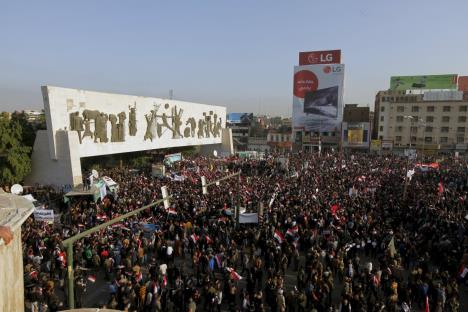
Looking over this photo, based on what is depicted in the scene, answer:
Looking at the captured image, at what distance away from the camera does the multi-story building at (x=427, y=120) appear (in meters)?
56.8

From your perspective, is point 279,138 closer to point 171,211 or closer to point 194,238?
point 171,211

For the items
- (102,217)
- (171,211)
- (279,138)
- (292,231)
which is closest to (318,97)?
(279,138)

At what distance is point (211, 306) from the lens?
9.65 metres

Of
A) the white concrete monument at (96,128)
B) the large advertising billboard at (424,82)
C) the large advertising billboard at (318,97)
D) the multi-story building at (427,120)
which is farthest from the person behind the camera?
the large advertising billboard at (318,97)

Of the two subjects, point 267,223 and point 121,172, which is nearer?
point 267,223

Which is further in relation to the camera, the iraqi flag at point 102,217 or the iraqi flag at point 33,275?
the iraqi flag at point 102,217

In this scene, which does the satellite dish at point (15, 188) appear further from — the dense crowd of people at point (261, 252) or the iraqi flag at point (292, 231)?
the iraqi flag at point (292, 231)

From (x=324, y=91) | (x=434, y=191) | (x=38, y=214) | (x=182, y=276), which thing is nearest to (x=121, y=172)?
(x=38, y=214)

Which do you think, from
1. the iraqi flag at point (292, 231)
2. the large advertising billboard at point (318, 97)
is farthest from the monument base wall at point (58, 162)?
the large advertising billboard at point (318, 97)

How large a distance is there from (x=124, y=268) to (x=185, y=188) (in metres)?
11.6

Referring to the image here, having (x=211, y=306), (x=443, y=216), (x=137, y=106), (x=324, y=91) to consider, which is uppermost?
(x=324, y=91)

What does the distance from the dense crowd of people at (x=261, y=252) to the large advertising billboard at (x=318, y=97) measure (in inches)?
1571

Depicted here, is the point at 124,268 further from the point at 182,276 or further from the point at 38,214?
the point at 38,214

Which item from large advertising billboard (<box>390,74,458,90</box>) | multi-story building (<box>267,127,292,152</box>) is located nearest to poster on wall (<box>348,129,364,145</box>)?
multi-story building (<box>267,127,292,152</box>)
